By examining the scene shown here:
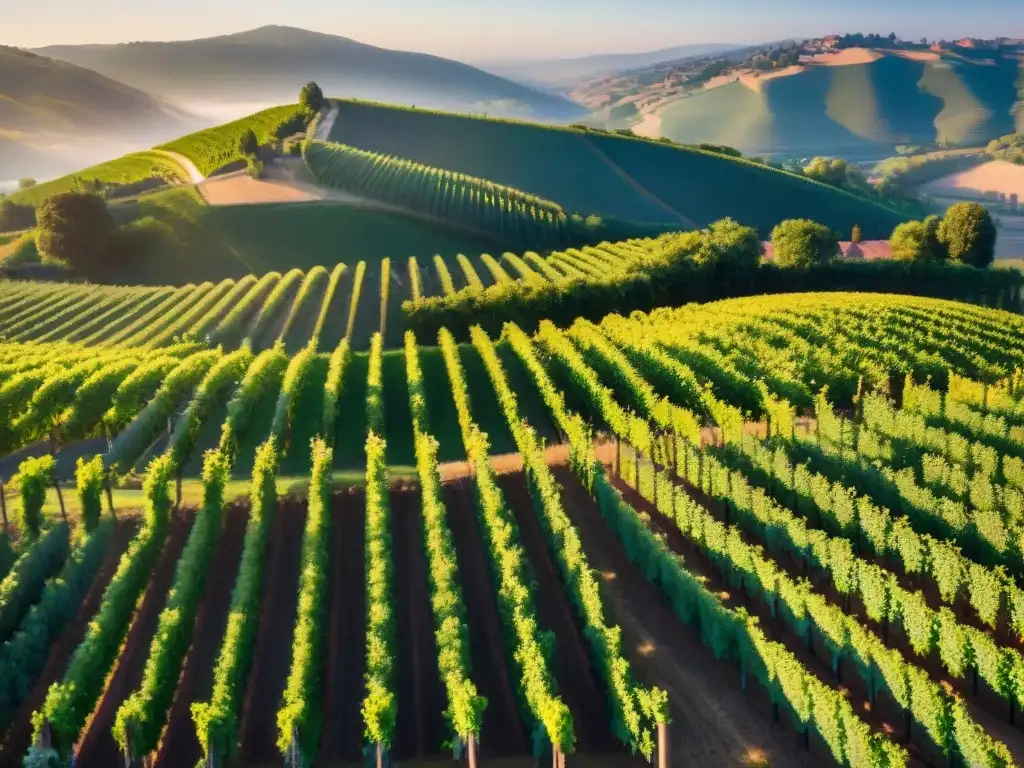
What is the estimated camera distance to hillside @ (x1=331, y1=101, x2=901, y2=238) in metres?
101

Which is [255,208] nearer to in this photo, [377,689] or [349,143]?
[349,143]

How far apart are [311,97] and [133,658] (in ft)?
331

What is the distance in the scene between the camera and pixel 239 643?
20391 millimetres

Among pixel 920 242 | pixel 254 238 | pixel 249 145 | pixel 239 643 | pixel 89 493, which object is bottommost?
pixel 239 643

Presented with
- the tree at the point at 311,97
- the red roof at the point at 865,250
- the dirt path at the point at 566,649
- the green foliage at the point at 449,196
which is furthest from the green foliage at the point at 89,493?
the tree at the point at 311,97

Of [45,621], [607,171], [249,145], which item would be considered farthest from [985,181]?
[45,621]

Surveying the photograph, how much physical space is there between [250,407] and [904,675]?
2732 cm

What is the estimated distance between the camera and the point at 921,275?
62.8m

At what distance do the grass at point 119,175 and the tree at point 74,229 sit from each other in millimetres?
21653

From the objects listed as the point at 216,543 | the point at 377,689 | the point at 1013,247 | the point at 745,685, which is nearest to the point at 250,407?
the point at 216,543

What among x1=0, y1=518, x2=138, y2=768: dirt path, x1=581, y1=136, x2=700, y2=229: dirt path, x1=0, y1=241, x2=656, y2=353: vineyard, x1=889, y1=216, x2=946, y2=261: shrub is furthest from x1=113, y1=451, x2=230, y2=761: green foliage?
x1=581, y1=136, x2=700, y2=229: dirt path

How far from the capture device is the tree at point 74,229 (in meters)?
67.5

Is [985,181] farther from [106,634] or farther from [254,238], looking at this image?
[106,634]

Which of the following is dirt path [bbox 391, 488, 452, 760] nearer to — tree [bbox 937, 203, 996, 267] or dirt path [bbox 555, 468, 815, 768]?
dirt path [bbox 555, 468, 815, 768]
